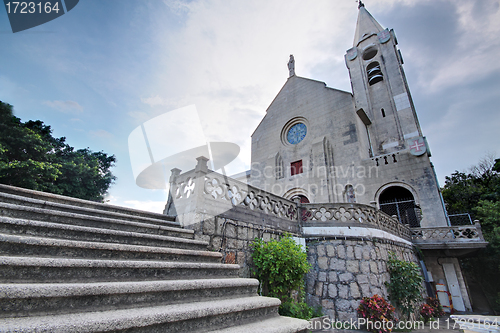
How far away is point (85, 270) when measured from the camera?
187 centimetres

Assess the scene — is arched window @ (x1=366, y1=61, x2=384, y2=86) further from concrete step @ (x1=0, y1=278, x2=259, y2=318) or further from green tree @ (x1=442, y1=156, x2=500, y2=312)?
concrete step @ (x1=0, y1=278, x2=259, y2=318)

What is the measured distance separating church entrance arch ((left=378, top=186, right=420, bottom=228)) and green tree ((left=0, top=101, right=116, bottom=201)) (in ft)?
56.9

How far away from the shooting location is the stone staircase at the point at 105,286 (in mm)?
1419

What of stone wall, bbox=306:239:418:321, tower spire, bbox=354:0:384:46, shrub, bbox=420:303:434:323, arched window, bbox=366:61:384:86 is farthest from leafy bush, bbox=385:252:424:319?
tower spire, bbox=354:0:384:46

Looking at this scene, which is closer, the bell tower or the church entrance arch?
the church entrance arch

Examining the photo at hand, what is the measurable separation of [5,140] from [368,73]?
2435 centimetres

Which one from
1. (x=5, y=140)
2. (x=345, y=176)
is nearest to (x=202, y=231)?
(x=345, y=176)

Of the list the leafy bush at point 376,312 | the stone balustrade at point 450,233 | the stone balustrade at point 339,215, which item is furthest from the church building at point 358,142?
the leafy bush at point 376,312

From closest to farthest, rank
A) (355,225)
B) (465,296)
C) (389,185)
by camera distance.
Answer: (355,225)
(465,296)
(389,185)

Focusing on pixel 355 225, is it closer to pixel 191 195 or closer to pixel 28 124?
pixel 191 195

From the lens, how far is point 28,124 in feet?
46.2

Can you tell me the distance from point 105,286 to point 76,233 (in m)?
1.10

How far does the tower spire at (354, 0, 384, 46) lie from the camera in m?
19.8

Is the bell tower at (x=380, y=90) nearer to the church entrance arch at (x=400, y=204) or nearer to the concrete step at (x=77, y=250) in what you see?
the church entrance arch at (x=400, y=204)
